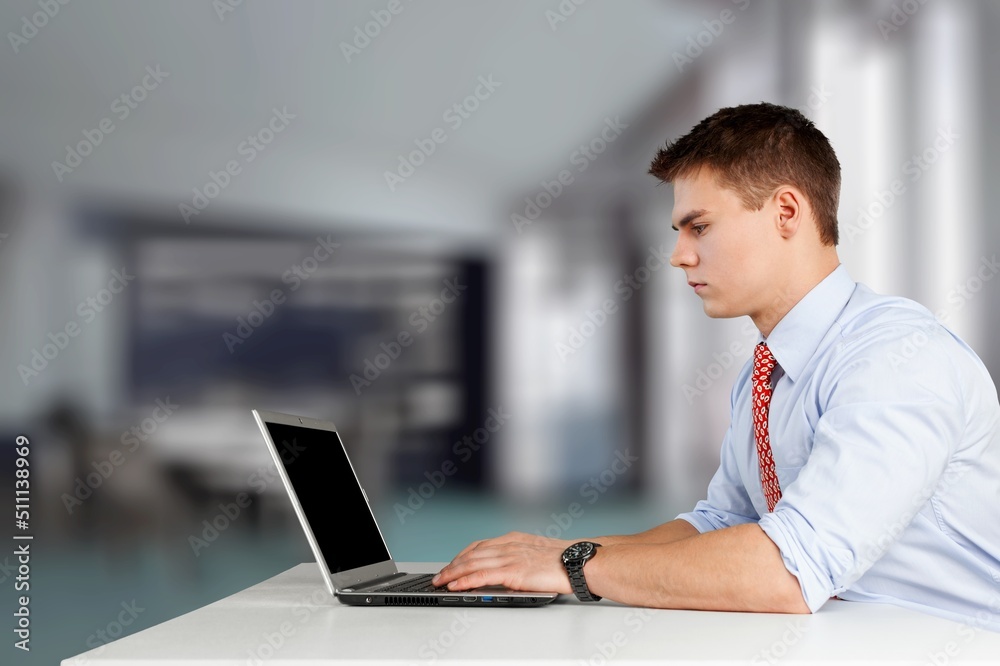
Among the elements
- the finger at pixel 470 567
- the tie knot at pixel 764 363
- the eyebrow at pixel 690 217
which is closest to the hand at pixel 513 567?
the finger at pixel 470 567

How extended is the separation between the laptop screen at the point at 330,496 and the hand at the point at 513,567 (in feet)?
0.53

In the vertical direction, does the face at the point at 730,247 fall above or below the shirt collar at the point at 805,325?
above

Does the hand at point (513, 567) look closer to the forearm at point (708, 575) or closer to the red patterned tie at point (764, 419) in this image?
the forearm at point (708, 575)

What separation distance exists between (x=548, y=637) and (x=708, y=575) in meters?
0.25

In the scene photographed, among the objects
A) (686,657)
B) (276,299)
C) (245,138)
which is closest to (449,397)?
(276,299)

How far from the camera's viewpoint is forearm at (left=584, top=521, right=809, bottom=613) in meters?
1.26

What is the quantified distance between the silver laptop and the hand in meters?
0.02

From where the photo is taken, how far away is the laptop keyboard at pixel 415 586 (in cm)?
144

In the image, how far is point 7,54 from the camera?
4.38 meters

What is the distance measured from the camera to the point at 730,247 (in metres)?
1.62

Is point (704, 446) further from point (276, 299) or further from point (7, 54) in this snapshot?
point (7, 54)

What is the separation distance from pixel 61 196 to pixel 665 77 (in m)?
2.60

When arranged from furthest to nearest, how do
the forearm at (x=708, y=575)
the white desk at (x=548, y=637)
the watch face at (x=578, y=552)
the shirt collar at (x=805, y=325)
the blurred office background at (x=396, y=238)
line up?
the blurred office background at (x=396, y=238) < the shirt collar at (x=805, y=325) < the watch face at (x=578, y=552) < the forearm at (x=708, y=575) < the white desk at (x=548, y=637)

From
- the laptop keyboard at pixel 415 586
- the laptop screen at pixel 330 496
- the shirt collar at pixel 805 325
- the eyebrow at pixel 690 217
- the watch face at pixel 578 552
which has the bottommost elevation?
the laptop keyboard at pixel 415 586
